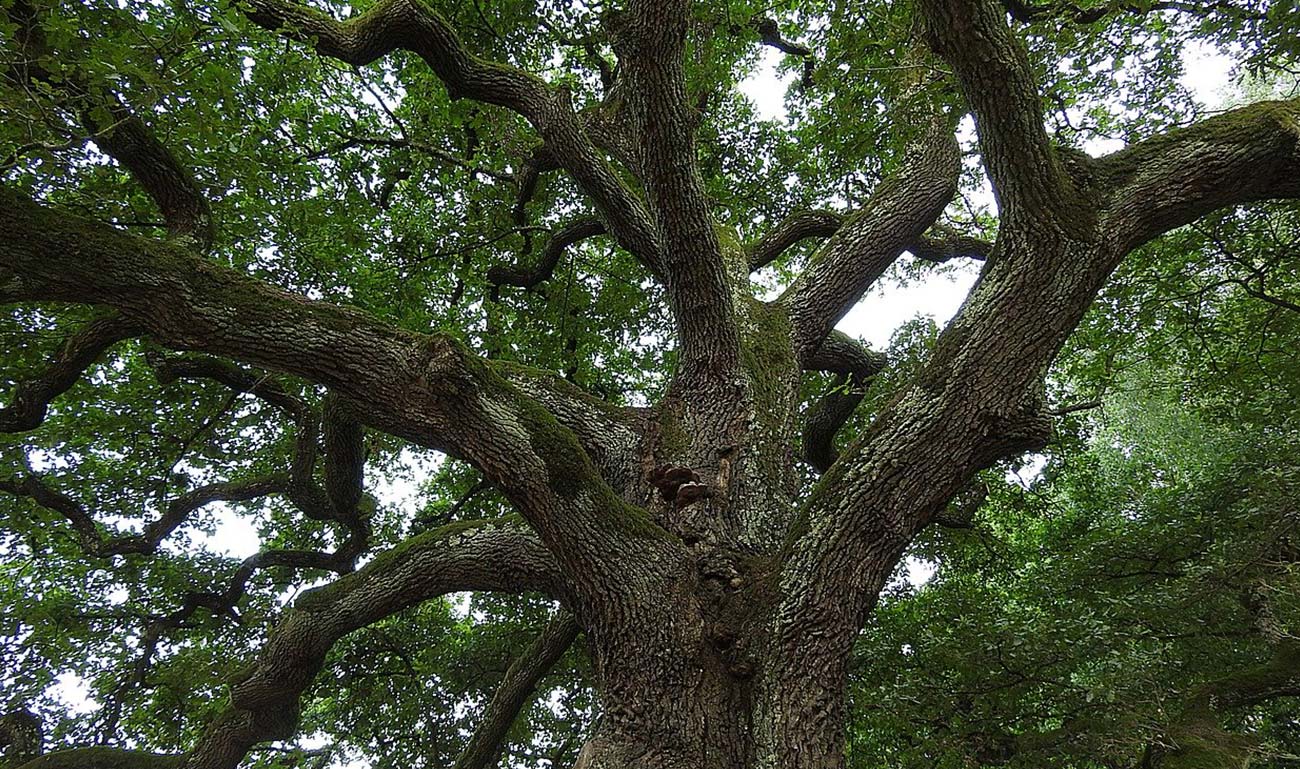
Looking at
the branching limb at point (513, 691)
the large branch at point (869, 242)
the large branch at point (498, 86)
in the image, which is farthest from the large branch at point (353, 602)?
the large branch at point (869, 242)

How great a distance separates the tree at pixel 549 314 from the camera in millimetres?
3068

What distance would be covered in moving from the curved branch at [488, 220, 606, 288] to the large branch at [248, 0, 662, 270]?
1.36m

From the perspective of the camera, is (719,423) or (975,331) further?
(719,423)

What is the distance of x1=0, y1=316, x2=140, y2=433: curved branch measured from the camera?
4.45 meters

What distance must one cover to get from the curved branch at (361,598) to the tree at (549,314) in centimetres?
2

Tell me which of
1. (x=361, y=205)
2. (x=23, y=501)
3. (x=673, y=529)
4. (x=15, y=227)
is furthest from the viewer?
(x=361, y=205)

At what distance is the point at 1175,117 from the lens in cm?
558

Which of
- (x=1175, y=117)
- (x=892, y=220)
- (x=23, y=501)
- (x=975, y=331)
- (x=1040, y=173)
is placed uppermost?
(x=1175, y=117)

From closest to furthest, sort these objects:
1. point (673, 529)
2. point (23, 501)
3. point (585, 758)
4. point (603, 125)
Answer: point (585, 758) < point (673, 529) < point (603, 125) < point (23, 501)

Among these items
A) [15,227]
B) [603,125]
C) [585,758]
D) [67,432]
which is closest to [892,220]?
[603,125]

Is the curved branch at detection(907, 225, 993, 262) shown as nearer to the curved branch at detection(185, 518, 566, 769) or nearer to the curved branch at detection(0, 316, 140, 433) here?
the curved branch at detection(185, 518, 566, 769)

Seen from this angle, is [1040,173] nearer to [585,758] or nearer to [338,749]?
[585,758]

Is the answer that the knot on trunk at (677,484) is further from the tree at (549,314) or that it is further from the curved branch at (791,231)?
the curved branch at (791,231)

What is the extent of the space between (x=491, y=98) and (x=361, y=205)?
100 inches
